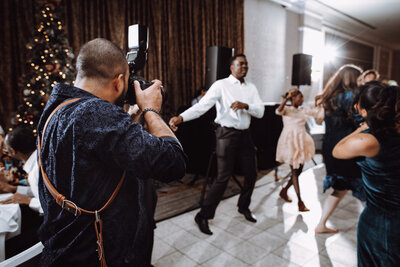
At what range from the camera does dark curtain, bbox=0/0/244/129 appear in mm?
3219

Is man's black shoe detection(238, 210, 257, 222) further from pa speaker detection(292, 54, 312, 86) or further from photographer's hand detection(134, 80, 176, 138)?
pa speaker detection(292, 54, 312, 86)

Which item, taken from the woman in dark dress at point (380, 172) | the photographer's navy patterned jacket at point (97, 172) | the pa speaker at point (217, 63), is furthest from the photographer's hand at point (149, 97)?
the pa speaker at point (217, 63)

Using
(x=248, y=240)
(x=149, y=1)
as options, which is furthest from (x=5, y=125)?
(x=248, y=240)

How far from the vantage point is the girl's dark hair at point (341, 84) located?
8.59 ft

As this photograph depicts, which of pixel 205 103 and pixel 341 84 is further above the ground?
pixel 341 84

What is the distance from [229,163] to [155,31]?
8.89 ft

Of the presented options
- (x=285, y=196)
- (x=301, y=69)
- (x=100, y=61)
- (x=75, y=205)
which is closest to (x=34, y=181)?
(x=75, y=205)

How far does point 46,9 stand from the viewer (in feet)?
9.85

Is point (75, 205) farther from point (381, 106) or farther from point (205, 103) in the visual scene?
point (205, 103)

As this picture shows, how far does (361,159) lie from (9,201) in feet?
6.59

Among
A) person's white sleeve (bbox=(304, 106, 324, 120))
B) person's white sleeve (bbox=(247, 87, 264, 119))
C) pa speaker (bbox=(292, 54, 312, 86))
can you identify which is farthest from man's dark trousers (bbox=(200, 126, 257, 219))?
pa speaker (bbox=(292, 54, 312, 86))

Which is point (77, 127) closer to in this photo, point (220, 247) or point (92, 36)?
point (220, 247)

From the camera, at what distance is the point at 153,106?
90cm

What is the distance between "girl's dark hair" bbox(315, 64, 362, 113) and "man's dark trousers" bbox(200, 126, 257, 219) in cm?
82
